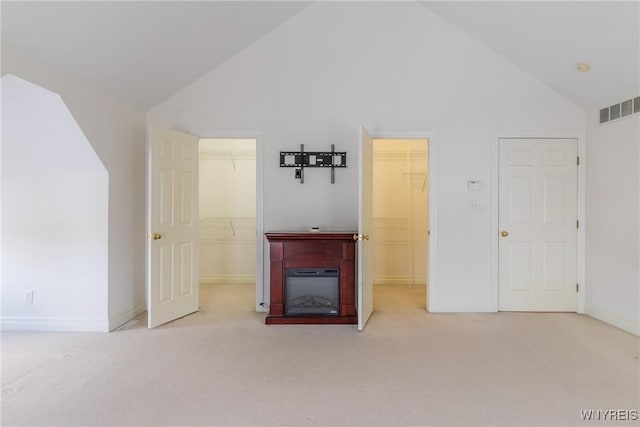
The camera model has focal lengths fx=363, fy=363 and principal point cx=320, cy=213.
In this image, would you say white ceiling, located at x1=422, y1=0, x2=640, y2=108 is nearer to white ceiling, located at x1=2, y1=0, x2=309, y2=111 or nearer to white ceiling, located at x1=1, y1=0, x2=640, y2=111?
white ceiling, located at x1=1, y1=0, x2=640, y2=111

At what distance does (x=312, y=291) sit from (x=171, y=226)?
5.29 ft

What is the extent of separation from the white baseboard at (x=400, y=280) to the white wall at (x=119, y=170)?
3.27 metres

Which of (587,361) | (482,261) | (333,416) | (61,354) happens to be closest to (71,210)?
(61,354)

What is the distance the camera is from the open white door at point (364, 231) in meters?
3.47

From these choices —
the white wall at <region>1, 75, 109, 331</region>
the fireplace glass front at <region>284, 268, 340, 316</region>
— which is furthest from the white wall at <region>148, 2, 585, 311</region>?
the white wall at <region>1, 75, 109, 331</region>

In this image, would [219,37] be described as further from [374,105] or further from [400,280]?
[400,280]

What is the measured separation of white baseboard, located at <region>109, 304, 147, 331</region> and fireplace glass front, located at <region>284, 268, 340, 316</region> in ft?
5.36

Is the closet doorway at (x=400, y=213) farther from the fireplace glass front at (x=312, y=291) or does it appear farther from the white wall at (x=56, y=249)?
the white wall at (x=56, y=249)

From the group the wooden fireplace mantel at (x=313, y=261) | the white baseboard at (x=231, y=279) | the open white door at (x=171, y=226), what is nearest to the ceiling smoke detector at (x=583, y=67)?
the wooden fireplace mantel at (x=313, y=261)

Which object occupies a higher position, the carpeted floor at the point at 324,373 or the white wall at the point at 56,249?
the white wall at the point at 56,249

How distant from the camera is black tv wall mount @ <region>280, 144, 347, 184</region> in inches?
161

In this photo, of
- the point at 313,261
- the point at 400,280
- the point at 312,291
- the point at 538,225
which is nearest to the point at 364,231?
the point at 313,261
